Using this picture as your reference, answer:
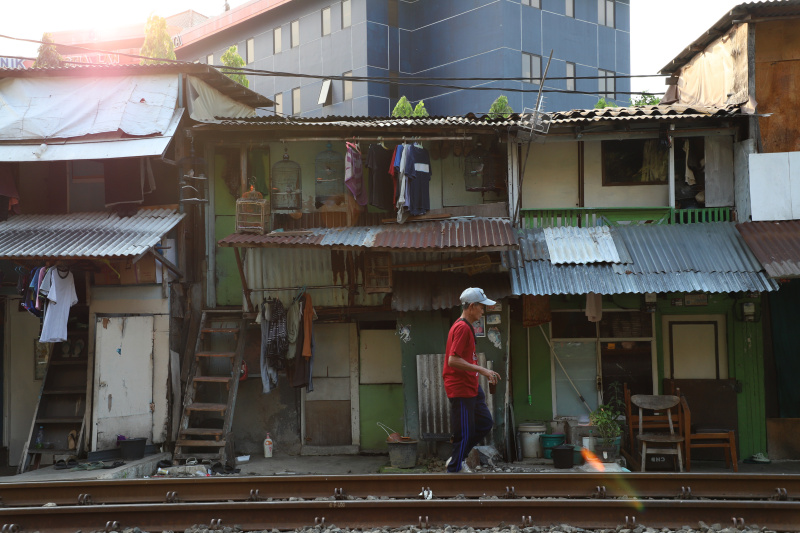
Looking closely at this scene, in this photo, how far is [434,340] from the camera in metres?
13.0

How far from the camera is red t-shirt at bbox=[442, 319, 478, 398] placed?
8.37 meters

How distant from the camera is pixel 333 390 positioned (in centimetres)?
1393

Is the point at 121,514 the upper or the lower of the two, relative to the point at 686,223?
lower

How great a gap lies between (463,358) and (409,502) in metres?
1.82

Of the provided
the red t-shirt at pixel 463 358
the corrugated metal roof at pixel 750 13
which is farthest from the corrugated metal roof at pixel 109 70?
the corrugated metal roof at pixel 750 13

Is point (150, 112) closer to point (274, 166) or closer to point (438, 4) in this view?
point (274, 166)

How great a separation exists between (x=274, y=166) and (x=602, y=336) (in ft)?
23.2

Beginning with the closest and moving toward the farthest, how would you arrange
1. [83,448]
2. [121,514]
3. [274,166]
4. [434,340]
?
[121,514], [83,448], [434,340], [274,166]

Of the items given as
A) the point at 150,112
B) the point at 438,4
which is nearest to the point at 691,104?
the point at 150,112

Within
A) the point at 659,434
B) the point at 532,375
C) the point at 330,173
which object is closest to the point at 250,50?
the point at 330,173

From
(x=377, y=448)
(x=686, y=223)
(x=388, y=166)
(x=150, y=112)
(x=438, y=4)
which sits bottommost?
(x=377, y=448)

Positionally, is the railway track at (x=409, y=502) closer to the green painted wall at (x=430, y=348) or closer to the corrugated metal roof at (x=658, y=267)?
the green painted wall at (x=430, y=348)

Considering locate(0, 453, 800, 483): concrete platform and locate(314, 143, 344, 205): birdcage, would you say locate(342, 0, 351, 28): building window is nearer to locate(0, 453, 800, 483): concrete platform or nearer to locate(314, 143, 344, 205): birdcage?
locate(314, 143, 344, 205): birdcage

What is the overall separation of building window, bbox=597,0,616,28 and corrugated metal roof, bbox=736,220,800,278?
94.8 ft
